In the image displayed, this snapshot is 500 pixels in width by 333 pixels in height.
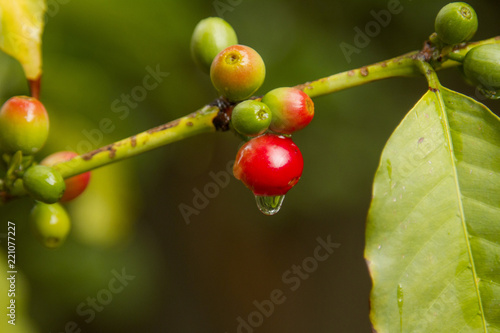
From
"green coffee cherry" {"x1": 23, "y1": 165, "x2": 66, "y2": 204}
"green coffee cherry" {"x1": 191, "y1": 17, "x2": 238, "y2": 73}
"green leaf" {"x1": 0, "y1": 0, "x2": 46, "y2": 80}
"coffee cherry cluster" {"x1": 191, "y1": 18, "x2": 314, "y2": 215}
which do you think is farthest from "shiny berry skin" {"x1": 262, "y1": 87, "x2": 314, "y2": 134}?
"green leaf" {"x1": 0, "y1": 0, "x2": 46, "y2": 80}

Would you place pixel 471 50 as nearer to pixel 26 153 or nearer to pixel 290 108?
pixel 290 108

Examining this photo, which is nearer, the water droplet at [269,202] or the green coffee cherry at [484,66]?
the green coffee cherry at [484,66]

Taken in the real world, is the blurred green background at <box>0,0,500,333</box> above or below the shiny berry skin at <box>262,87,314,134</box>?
below

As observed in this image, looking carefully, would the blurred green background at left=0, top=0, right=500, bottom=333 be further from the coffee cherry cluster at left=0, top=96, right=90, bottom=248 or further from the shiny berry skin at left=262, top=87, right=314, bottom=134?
the shiny berry skin at left=262, top=87, right=314, bottom=134

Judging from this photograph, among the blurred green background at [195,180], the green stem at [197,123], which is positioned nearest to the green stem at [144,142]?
the green stem at [197,123]

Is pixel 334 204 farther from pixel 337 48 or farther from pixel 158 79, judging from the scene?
pixel 158 79

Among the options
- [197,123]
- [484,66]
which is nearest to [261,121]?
[197,123]

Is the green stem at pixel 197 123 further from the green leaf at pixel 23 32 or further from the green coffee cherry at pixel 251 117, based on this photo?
the green leaf at pixel 23 32
